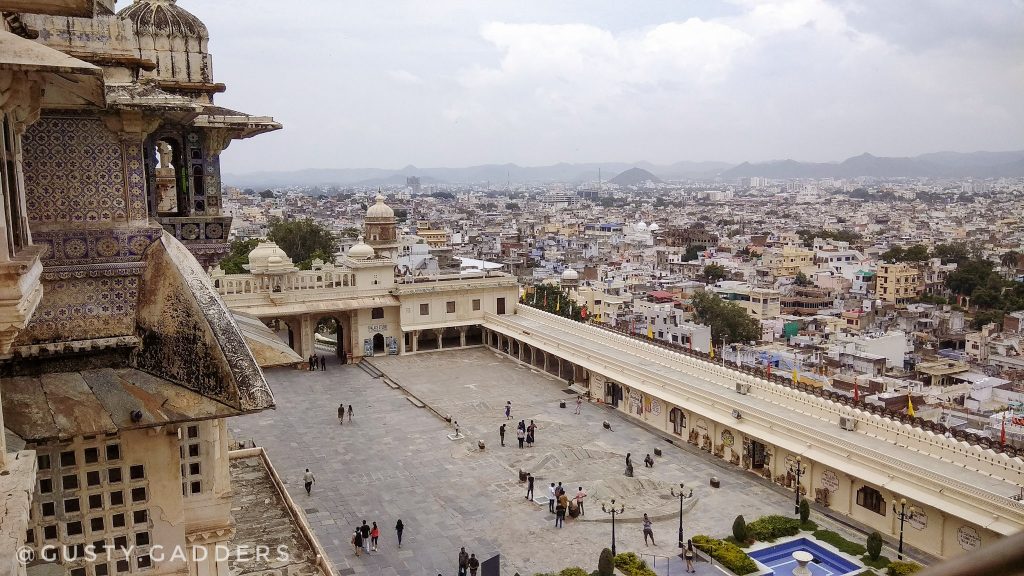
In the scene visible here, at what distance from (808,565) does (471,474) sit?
8373 millimetres

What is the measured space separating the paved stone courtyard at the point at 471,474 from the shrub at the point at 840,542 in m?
1.49

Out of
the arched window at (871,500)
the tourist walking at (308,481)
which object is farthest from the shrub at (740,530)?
the tourist walking at (308,481)

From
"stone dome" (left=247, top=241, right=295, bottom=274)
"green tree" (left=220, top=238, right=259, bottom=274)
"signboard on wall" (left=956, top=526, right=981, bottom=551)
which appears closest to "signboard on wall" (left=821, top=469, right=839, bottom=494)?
Answer: "signboard on wall" (left=956, top=526, right=981, bottom=551)

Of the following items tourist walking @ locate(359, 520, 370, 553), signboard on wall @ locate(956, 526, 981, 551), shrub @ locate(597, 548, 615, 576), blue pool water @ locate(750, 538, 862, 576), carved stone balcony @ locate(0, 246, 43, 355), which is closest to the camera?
carved stone balcony @ locate(0, 246, 43, 355)

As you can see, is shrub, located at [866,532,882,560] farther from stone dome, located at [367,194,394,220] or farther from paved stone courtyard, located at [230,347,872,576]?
stone dome, located at [367,194,394,220]

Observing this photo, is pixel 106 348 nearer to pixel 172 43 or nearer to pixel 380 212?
pixel 172 43

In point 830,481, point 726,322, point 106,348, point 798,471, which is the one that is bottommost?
point 726,322

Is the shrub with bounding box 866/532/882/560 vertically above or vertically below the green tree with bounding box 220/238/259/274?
below

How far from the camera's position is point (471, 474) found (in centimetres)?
2045

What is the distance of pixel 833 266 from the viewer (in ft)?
232

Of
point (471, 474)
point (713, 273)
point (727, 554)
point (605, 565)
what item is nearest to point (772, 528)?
point (727, 554)

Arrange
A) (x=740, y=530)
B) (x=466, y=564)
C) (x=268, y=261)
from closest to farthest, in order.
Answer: (x=466, y=564) → (x=740, y=530) → (x=268, y=261)

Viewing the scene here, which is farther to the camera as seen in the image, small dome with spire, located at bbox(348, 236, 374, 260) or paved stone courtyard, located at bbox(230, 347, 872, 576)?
small dome with spire, located at bbox(348, 236, 374, 260)

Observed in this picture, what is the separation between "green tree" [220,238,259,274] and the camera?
45156 mm
